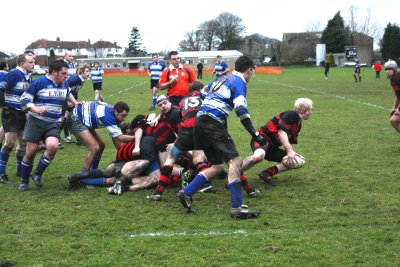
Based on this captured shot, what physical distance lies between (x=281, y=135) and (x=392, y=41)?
86.3 meters

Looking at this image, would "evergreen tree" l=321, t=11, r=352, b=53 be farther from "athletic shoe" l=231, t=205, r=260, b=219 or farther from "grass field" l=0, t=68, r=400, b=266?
"athletic shoe" l=231, t=205, r=260, b=219

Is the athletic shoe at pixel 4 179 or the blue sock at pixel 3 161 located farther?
the blue sock at pixel 3 161

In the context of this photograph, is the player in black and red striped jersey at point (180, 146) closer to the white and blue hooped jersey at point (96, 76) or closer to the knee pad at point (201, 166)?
the knee pad at point (201, 166)

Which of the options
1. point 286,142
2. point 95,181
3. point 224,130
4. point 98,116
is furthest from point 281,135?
point 95,181

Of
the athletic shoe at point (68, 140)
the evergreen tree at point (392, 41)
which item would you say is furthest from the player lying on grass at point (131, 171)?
the evergreen tree at point (392, 41)

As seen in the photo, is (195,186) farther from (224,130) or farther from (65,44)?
(65,44)

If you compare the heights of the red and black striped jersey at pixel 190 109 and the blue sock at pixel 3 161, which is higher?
the red and black striped jersey at pixel 190 109

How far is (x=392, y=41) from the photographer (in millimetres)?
87562

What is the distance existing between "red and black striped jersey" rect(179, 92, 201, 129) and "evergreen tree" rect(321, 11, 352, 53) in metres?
99.0

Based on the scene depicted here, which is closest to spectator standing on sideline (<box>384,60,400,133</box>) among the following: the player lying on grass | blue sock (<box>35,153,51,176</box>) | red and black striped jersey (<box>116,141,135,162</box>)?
the player lying on grass

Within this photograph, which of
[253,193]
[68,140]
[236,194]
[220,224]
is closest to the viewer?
[220,224]

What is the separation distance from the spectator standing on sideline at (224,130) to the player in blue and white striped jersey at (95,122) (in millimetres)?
1773

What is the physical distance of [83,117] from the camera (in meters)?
8.38

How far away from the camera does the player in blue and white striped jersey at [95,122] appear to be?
812 centimetres
